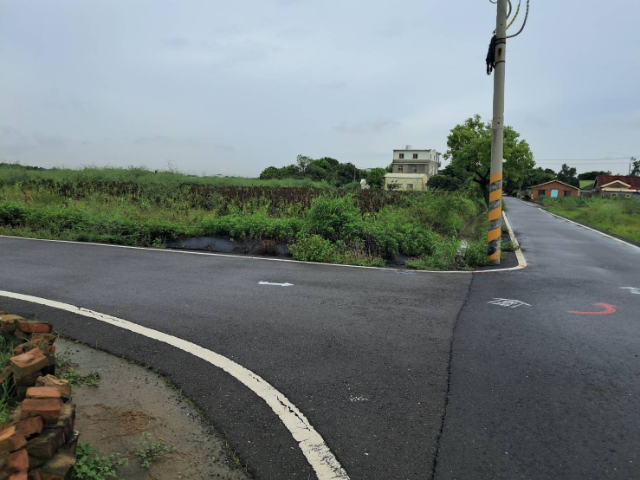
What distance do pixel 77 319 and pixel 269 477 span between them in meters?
3.56

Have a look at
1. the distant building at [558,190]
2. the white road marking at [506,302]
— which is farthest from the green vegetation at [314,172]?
the white road marking at [506,302]

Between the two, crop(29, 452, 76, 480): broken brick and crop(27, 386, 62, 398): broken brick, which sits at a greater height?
crop(27, 386, 62, 398): broken brick

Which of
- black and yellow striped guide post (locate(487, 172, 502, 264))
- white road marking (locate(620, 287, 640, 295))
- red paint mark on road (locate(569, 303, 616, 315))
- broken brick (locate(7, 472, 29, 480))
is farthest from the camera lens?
black and yellow striped guide post (locate(487, 172, 502, 264))

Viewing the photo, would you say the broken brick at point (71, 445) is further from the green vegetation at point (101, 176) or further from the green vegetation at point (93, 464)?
the green vegetation at point (101, 176)

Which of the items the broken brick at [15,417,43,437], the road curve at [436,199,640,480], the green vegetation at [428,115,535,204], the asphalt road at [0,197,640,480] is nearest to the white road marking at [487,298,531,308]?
the road curve at [436,199,640,480]

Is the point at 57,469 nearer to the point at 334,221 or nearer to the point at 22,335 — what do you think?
the point at 22,335

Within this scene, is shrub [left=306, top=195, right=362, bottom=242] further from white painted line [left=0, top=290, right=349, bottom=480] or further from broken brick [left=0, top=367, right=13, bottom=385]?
broken brick [left=0, top=367, right=13, bottom=385]

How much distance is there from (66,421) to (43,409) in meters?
0.13

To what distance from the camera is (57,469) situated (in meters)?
2.03

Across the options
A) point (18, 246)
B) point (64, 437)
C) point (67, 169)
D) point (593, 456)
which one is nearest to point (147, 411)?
point (64, 437)

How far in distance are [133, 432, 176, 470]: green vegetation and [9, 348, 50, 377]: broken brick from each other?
30.3 inches

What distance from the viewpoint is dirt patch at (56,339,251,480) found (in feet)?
8.30

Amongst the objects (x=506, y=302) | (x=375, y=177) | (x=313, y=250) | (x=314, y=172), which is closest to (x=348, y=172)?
(x=375, y=177)

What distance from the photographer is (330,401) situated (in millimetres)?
3352
